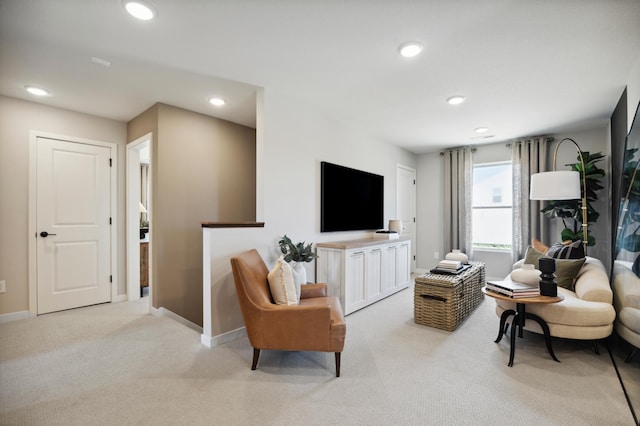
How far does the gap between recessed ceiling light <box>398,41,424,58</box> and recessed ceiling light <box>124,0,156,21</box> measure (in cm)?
172

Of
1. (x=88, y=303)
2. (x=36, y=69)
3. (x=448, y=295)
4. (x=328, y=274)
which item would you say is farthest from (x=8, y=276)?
(x=448, y=295)

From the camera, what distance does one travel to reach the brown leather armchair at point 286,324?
207 centimetres

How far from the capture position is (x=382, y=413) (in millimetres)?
1707

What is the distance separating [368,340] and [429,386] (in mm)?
790

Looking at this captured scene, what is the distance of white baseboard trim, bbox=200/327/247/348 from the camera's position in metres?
2.60

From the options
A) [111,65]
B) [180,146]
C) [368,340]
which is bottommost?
[368,340]

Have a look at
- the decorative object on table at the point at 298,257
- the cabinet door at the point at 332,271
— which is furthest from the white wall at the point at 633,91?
the decorative object on table at the point at 298,257

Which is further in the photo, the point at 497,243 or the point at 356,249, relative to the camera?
the point at 497,243

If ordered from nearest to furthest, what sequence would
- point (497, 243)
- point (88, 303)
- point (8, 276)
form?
point (8, 276), point (88, 303), point (497, 243)

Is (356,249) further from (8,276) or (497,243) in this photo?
(8,276)

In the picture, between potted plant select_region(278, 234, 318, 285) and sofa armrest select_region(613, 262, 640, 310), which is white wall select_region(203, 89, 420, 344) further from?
sofa armrest select_region(613, 262, 640, 310)

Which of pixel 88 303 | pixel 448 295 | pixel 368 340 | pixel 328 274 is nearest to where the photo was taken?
pixel 368 340

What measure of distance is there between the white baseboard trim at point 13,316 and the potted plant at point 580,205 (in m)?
6.75

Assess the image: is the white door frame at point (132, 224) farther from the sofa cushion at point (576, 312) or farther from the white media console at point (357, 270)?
the sofa cushion at point (576, 312)
